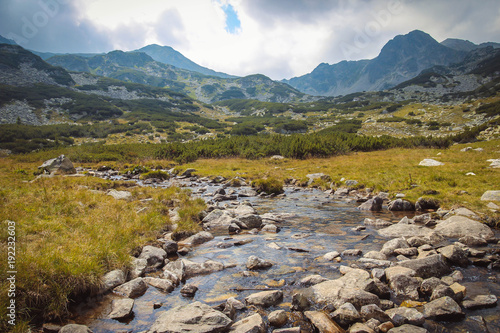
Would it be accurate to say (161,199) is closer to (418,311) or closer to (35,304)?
(35,304)

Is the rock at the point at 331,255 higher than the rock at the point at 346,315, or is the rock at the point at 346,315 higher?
the rock at the point at 346,315

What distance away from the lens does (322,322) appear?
4676 millimetres

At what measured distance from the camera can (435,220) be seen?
10.8 meters

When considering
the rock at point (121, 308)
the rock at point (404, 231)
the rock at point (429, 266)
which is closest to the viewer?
the rock at point (121, 308)

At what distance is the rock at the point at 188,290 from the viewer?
6.12 m

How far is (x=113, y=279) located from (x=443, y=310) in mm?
7814

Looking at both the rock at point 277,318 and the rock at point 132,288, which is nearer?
the rock at point 277,318

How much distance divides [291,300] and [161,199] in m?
13.1

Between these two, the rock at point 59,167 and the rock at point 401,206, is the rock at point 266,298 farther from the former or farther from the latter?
the rock at point 59,167

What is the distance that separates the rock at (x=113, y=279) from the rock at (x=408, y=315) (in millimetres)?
6653

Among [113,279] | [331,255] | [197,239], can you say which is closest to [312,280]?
[331,255]

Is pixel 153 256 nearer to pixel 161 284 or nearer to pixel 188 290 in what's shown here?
pixel 161 284

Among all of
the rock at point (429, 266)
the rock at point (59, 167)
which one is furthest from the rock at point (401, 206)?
the rock at point (59, 167)

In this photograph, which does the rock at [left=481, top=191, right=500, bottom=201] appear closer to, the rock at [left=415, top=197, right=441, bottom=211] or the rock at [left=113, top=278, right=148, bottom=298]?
the rock at [left=415, top=197, right=441, bottom=211]
